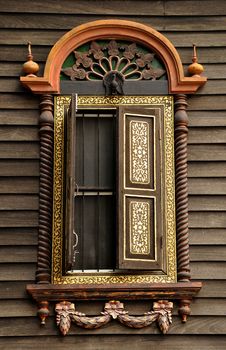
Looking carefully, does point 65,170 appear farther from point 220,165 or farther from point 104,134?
Result: point 220,165

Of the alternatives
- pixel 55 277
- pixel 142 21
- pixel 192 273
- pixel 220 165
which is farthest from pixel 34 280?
pixel 142 21

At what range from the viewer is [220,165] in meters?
10.6

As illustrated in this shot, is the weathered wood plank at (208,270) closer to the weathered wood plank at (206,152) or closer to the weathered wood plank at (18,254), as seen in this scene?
the weathered wood plank at (206,152)

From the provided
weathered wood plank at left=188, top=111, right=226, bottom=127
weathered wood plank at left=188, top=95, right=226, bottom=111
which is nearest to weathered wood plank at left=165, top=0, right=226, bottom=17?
weathered wood plank at left=188, top=95, right=226, bottom=111

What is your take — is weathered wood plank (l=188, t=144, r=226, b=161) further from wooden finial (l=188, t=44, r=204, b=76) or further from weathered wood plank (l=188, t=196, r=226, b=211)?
wooden finial (l=188, t=44, r=204, b=76)

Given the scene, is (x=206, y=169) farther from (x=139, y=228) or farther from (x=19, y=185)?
(x=19, y=185)

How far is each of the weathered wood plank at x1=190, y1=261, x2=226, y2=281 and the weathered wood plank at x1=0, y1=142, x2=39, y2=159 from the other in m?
2.02

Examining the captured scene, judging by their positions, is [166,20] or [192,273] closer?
[192,273]

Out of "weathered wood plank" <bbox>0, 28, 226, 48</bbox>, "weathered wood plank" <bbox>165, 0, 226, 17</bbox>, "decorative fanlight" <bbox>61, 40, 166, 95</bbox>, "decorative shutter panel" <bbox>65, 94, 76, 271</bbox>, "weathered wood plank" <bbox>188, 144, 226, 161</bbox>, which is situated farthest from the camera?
"weathered wood plank" <bbox>165, 0, 226, 17</bbox>

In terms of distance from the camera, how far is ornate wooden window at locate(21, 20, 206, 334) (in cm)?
1009

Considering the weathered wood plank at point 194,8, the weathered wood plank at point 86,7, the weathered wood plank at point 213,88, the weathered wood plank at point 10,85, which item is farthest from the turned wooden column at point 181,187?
the weathered wood plank at point 10,85

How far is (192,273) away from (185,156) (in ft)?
4.06

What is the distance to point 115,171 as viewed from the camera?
10539 mm

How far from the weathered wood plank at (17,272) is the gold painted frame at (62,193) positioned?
9.1 inches
